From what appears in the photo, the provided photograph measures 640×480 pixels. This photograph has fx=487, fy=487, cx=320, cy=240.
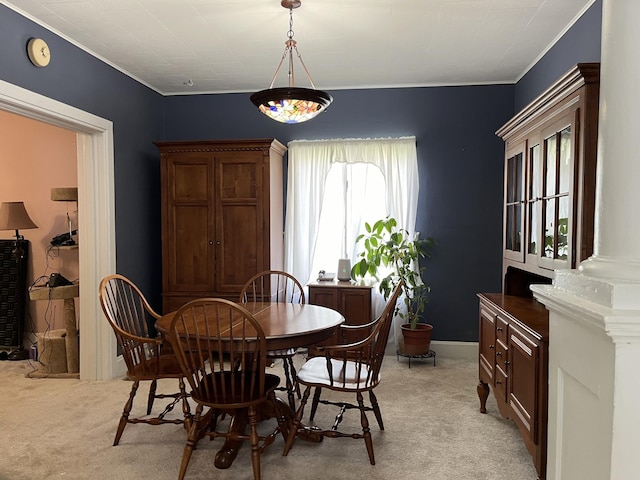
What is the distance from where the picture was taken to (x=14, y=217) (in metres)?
4.48

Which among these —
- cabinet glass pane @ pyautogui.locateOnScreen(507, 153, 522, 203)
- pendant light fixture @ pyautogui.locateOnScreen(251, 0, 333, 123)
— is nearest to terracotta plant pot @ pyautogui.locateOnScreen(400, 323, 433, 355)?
cabinet glass pane @ pyautogui.locateOnScreen(507, 153, 522, 203)

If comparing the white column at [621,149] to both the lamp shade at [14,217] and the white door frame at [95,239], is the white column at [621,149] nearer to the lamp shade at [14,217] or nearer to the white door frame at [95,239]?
the white door frame at [95,239]

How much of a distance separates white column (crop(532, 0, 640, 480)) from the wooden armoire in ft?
10.4

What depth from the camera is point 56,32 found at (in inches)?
132

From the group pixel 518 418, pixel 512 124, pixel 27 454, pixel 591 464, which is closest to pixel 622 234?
pixel 591 464

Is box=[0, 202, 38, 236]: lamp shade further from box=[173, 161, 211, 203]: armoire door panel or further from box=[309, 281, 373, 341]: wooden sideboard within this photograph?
box=[309, 281, 373, 341]: wooden sideboard

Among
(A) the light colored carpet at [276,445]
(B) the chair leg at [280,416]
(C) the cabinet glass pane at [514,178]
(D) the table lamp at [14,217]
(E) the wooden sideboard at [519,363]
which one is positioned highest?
(C) the cabinet glass pane at [514,178]

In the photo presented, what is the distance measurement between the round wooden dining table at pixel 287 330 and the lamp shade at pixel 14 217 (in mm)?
2510

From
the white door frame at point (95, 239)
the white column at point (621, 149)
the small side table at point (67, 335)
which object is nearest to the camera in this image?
the white column at point (621, 149)

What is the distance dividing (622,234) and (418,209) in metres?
3.43

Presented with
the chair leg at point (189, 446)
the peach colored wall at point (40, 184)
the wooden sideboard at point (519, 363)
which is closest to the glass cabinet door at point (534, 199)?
the wooden sideboard at point (519, 363)

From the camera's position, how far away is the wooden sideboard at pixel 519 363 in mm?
2246

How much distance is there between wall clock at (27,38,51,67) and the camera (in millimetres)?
3084

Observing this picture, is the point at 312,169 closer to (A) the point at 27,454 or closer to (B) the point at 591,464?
(A) the point at 27,454
